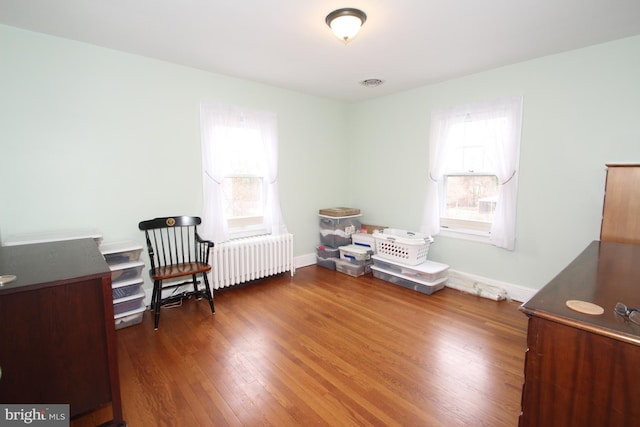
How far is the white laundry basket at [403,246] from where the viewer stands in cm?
347

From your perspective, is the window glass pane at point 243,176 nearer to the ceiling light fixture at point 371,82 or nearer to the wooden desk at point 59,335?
the ceiling light fixture at point 371,82

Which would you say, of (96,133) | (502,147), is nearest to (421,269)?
(502,147)

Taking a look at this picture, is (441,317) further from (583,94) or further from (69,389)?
(69,389)

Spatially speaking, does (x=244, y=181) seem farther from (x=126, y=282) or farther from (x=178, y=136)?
(x=126, y=282)

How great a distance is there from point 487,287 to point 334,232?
1.98 m

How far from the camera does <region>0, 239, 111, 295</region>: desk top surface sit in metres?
1.34

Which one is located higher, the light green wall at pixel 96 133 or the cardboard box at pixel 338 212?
the light green wall at pixel 96 133

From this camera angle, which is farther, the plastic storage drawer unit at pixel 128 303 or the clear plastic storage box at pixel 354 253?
the clear plastic storage box at pixel 354 253

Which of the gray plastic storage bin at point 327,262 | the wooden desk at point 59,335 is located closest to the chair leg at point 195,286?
the wooden desk at point 59,335

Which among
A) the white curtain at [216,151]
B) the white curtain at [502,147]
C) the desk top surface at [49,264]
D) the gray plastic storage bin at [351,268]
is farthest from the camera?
the gray plastic storage bin at [351,268]

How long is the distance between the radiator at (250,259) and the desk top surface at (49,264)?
1360 millimetres

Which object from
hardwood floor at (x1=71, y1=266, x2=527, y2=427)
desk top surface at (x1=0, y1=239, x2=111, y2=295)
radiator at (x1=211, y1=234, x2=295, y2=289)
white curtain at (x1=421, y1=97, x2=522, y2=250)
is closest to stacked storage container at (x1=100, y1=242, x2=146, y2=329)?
hardwood floor at (x1=71, y1=266, x2=527, y2=427)

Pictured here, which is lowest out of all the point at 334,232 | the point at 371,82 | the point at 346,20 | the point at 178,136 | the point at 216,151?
the point at 334,232

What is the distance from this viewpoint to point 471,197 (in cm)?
348
